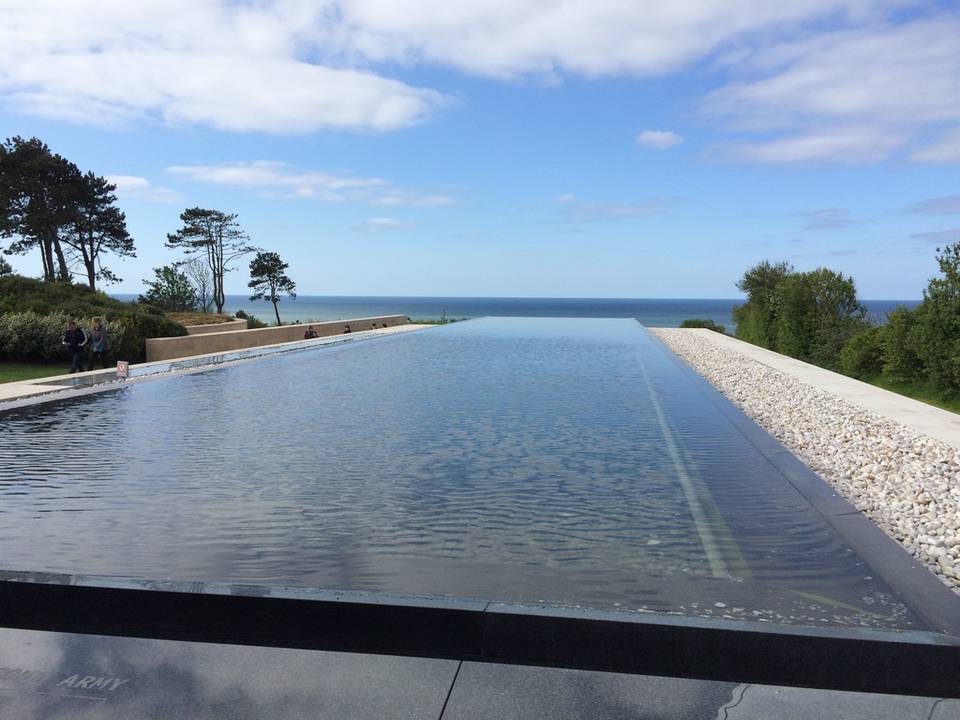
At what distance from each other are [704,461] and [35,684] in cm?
604

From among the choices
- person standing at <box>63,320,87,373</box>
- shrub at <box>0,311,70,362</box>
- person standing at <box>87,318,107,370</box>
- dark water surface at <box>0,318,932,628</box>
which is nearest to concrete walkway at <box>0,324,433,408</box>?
person standing at <box>63,320,87,373</box>

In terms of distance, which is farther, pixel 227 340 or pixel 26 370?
pixel 227 340

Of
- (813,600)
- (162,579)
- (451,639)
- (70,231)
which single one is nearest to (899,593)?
(813,600)

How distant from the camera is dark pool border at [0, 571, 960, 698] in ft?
11.2

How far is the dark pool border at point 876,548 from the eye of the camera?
3.89 m

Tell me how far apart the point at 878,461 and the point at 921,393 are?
41.0 ft

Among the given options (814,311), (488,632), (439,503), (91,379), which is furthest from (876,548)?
(814,311)

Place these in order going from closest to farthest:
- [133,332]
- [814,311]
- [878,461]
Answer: [878,461], [133,332], [814,311]

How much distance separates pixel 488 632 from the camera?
3617 millimetres

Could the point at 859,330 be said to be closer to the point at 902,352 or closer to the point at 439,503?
the point at 902,352

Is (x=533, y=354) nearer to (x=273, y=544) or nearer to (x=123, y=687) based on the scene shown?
(x=273, y=544)

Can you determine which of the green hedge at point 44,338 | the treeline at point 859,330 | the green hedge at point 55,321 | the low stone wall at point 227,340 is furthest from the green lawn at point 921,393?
the green hedge at point 55,321

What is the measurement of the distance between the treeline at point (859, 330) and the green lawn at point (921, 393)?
11cm

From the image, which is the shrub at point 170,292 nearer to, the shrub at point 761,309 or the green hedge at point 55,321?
the green hedge at point 55,321
